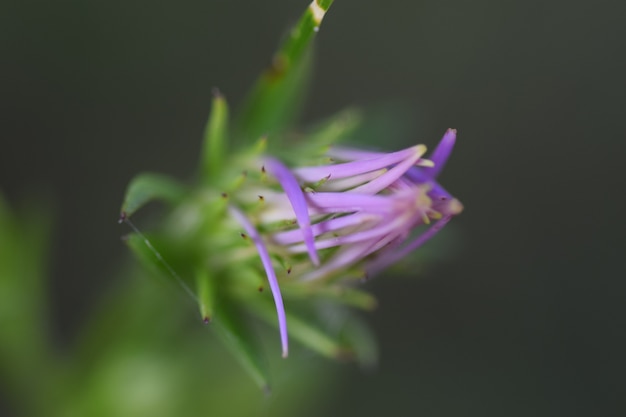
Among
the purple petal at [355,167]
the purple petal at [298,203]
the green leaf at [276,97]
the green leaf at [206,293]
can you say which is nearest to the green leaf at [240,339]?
the green leaf at [206,293]

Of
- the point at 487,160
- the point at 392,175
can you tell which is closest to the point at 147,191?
the point at 392,175

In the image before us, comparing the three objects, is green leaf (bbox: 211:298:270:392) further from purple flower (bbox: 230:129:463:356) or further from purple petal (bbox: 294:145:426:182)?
purple petal (bbox: 294:145:426:182)

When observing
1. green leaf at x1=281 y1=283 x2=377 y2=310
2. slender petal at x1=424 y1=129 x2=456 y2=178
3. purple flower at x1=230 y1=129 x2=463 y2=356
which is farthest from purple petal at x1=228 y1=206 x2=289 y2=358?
slender petal at x1=424 y1=129 x2=456 y2=178

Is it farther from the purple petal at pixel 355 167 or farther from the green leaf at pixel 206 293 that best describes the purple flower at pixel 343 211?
the green leaf at pixel 206 293

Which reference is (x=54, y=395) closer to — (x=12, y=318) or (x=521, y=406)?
(x=12, y=318)

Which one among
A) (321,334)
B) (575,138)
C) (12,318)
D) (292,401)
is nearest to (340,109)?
(575,138)

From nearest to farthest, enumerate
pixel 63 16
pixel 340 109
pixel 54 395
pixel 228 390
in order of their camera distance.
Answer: pixel 54 395 < pixel 228 390 < pixel 63 16 < pixel 340 109

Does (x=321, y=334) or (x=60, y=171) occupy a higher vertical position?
(x=60, y=171)
